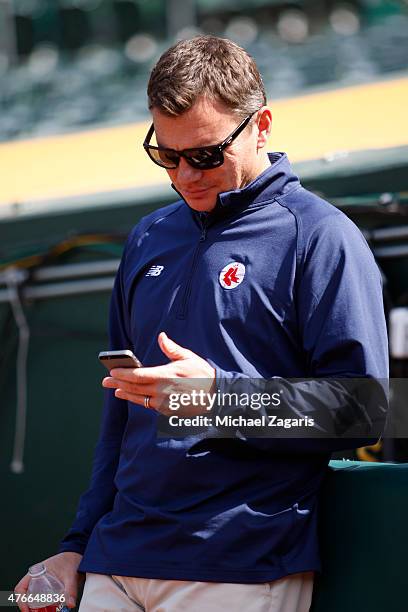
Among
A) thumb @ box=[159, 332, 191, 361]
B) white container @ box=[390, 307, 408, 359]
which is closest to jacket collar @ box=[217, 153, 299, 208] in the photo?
thumb @ box=[159, 332, 191, 361]

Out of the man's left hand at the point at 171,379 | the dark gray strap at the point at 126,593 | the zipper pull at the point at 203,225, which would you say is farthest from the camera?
the zipper pull at the point at 203,225

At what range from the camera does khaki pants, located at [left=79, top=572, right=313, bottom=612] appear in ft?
5.16

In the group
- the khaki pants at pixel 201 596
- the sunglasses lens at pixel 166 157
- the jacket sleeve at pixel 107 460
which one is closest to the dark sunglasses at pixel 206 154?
the sunglasses lens at pixel 166 157

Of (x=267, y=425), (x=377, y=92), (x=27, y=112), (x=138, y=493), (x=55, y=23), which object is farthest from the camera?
(x=55, y=23)

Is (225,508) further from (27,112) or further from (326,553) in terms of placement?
(27,112)

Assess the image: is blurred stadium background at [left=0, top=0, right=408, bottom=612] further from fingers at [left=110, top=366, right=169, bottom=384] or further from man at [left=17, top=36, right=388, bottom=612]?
fingers at [left=110, top=366, right=169, bottom=384]

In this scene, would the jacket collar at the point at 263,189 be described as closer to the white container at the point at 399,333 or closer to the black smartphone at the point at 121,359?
the black smartphone at the point at 121,359

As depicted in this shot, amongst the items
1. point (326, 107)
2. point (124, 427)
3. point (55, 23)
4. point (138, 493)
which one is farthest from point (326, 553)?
point (55, 23)

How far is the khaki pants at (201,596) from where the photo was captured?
5.16 feet

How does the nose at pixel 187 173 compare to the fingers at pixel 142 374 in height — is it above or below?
above

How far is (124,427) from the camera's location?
2.00 meters

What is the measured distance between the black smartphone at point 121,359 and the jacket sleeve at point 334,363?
14cm

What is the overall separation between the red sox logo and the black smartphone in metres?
0.23

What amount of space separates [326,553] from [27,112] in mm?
5437
